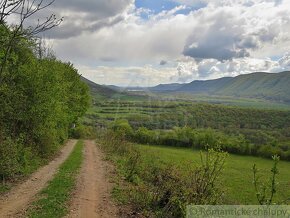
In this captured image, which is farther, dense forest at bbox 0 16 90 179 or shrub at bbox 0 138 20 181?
dense forest at bbox 0 16 90 179

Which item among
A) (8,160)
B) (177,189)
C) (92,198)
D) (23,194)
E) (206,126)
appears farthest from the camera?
(206,126)

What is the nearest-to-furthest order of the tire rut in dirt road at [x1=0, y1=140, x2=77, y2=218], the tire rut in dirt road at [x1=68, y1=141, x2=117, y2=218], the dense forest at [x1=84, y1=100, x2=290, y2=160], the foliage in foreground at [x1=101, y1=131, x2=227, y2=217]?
1. the foliage in foreground at [x1=101, y1=131, x2=227, y2=217]
2. the tire rut in dirt road at [x1=68, y1=141, x2=117, y2=218]
3. the tire rut in dirt road at [x1=0, y1=140, x2=77, y2=218]
4. the dense forest at [x1=84, y1=100, x2=290, y2=160]

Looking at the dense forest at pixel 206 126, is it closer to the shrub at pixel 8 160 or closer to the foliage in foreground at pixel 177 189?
the shrub at pixel 8 160

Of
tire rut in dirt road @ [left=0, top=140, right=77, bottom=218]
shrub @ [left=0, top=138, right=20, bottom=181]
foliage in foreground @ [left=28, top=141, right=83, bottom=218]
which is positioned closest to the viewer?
foliage in foreground @ [left=28, top=141, right=83, bottom=218]

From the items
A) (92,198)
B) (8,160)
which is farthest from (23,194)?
(8,160)

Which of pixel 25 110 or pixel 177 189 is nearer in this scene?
pixel 177 189

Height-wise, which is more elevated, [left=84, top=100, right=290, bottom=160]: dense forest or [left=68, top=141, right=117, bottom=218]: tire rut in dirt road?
[left=68, top=141, right=117, bottom=218]: tire rut in dirt road

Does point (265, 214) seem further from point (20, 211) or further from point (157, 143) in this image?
point (157, 143)

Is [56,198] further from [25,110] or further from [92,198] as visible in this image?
[25,110]

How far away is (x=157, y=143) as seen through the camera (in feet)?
342

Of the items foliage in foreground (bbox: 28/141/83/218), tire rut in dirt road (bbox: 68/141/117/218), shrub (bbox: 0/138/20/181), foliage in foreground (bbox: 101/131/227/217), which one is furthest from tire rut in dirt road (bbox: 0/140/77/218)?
foliage in foreground (bbox: 101/131/227/217)

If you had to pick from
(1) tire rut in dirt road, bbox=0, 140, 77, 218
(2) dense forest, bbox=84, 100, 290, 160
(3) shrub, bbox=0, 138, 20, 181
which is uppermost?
(3) shrub, bbox=0, 138, 20, 181

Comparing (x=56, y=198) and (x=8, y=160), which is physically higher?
(x=8, y=160)

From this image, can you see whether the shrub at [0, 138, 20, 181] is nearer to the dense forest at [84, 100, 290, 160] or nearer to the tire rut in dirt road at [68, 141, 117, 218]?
the tire rut in dirt road at [68, 141, 117, 218]
